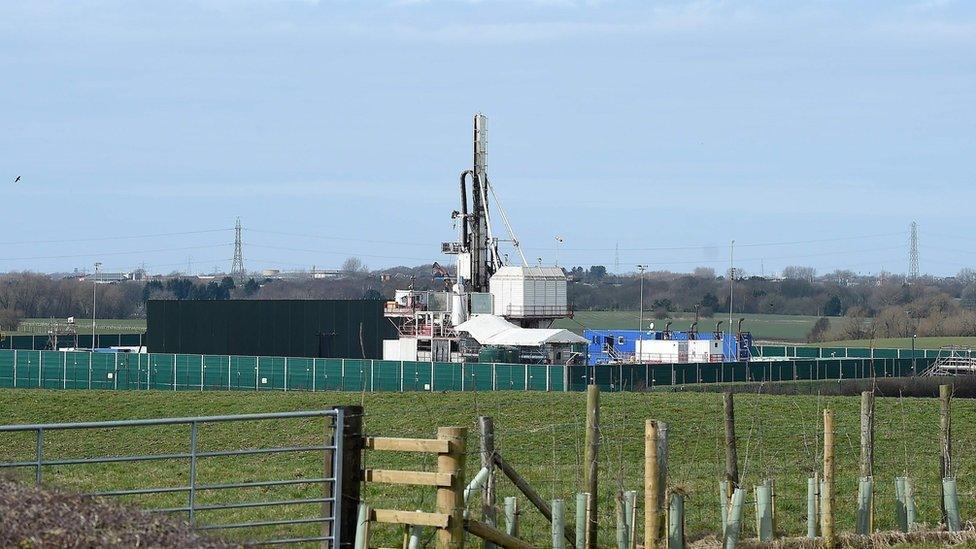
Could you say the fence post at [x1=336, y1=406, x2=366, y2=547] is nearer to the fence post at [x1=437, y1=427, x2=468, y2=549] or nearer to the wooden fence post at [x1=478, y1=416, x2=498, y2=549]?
the fence post at [x1=437, y1=427, x2=468, y2=549]

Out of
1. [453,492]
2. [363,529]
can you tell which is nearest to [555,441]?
[453,492]

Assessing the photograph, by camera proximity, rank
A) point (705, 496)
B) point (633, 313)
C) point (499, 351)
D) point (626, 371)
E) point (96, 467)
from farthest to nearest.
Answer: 1. point (633, 313)
2. point (499, 351)
3. point (626, 371)
4. point (96, 467)
5. point (705, 496)

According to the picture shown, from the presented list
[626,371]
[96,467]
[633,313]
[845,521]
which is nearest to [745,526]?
[845,521]

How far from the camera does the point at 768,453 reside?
25.4 meters

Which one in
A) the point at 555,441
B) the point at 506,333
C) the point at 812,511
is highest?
the point at 506,333

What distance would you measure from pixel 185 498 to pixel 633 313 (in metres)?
120

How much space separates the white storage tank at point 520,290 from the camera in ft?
217

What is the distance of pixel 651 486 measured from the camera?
45.9ft

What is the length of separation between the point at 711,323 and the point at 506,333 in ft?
219

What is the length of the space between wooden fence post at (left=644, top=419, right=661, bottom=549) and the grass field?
524mm

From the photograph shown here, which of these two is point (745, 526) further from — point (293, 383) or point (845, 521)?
point (293, 383)

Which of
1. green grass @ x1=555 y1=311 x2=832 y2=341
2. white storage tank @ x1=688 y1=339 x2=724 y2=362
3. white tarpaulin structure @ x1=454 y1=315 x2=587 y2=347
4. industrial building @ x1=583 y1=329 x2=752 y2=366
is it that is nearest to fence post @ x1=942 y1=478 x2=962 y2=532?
white tarpaulin structure @ x1=454 y1=315 x2=587 y2=347

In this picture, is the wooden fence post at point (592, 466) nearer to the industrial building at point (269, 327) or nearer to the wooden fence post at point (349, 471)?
the wooden fence post at point (349, 471)

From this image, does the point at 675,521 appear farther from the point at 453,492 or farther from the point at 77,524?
the point at 77,524
